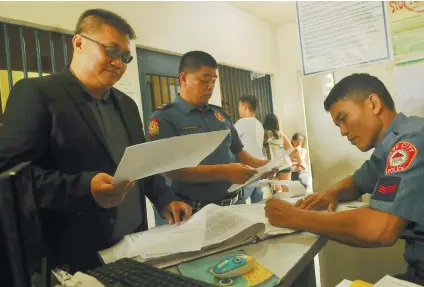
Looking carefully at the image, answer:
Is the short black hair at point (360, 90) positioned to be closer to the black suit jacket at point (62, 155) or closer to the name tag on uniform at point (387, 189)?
the name tag on uniform at point (387, 189)

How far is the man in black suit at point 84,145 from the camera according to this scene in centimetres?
88

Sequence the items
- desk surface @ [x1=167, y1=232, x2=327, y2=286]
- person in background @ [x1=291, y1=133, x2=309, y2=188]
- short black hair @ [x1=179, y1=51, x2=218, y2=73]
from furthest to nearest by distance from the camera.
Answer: person in background @ [x1=291, y1=133, x2=309, y2=188]
short black hair @ [x1=179, y1=51, x2=218, y2=73]
desk surface @ [x1=167, y1=232, x2=327, y2=286]

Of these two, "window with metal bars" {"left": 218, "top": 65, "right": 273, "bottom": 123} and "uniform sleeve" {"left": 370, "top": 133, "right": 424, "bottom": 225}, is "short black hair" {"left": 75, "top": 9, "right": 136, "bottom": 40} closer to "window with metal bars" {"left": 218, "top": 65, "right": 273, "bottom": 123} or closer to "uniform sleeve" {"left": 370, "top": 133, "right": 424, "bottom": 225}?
"uniform sleeve" {"left": 370, "top": 133, "right": 424, "bottom": 225}

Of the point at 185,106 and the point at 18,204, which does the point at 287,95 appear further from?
the point at 18,204

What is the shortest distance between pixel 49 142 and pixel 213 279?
2.13ft

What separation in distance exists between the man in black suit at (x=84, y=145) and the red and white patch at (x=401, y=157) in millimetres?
642

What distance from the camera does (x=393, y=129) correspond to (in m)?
1.09

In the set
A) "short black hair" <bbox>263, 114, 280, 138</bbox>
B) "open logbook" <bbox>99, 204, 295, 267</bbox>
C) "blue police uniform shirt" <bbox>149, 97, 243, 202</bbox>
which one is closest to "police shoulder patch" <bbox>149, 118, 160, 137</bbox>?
"blue police uniform shirt" <bbox>149, 97, 243, 202</bbox>

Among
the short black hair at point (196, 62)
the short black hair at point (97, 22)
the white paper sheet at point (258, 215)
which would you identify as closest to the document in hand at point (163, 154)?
the white paper sheet at point (258, 215)

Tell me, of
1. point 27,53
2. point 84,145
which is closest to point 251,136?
point 27,53

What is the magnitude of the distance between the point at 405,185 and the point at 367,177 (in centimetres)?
45

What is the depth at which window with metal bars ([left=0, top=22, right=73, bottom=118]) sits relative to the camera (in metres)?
1.93

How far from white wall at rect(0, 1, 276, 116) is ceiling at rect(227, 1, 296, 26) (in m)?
0.08

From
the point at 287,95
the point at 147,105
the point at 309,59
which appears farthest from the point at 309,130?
the point at 287,95
